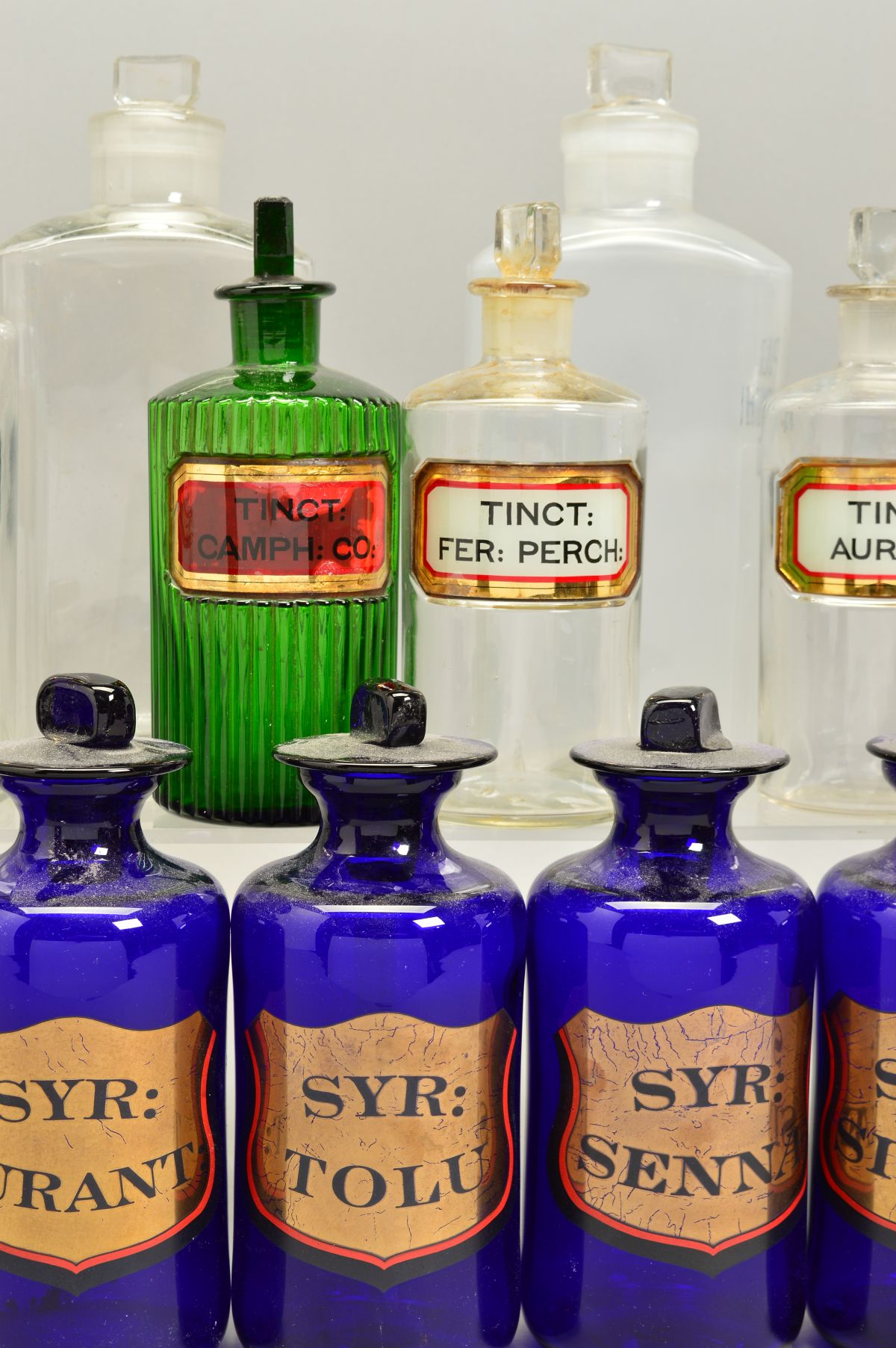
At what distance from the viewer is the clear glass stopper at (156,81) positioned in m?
0.71

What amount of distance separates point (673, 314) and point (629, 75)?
0.38 feet

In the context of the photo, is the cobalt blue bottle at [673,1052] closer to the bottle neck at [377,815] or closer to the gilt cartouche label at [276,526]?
the bottle neck at [377,815]

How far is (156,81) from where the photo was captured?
712mm

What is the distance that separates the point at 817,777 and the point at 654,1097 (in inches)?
10.0

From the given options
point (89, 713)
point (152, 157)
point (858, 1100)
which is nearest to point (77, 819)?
point (89, 713)

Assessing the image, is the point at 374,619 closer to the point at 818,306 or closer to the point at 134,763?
the point at 134,763

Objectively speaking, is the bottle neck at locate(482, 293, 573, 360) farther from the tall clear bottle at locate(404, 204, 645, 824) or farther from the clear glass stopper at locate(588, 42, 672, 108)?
the clear glass stopper at locate(588, 42, 672, 108)

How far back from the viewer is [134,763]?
45 centimetres

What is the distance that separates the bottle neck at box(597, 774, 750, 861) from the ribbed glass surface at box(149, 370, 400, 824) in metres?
0.16

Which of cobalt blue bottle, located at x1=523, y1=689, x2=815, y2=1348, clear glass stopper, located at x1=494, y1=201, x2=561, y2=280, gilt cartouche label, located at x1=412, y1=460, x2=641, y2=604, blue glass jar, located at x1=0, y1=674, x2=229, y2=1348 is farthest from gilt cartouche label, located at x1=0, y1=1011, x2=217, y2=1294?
clear glass stopper, located at x1=494, y1=201, x2=561, y2=280

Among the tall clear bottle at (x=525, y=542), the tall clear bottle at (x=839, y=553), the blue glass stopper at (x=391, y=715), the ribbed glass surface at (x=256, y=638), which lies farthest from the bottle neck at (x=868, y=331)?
the blue glass stopper at (x=391, y=715)

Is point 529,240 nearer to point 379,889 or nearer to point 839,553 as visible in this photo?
point 839,553

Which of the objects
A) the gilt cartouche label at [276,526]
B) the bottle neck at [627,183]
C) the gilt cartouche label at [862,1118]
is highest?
the bottle neck at [627,183]

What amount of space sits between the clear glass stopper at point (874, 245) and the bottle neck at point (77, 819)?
15.1 inches
